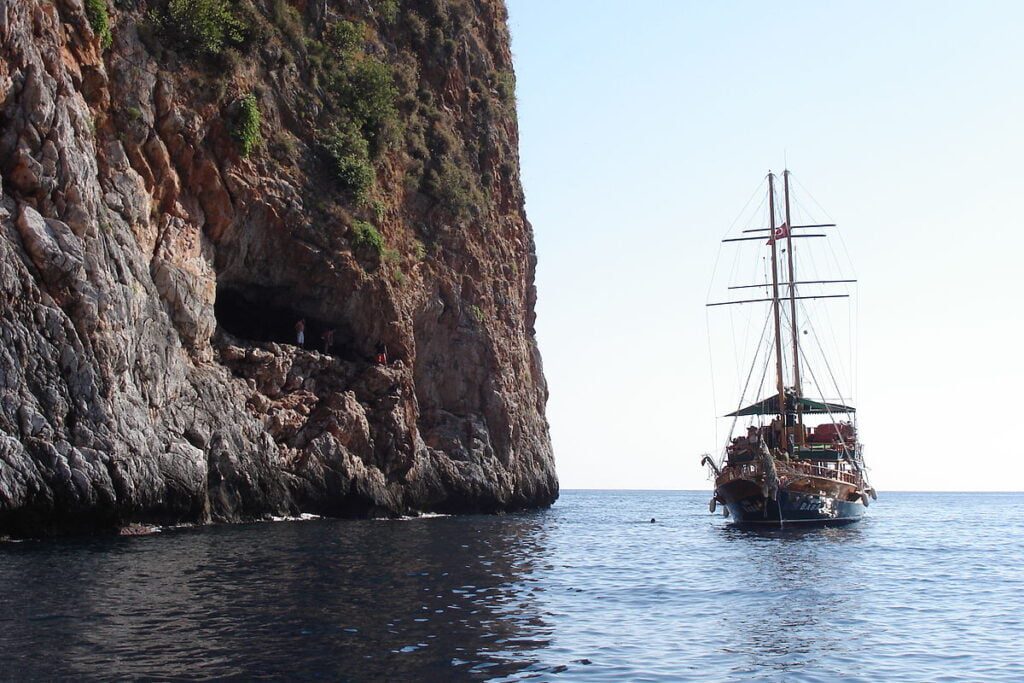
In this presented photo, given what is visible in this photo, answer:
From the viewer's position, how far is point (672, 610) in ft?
58.3

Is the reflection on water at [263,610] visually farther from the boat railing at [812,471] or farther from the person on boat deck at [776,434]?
the person on boat deck at [776,434]

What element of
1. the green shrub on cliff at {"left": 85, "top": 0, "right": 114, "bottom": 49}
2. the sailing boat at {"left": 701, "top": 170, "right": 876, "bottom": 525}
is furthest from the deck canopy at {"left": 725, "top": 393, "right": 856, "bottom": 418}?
the green shrub on cliff at {"left": 85, "top": 0, "right": 114, "bottom": 49}

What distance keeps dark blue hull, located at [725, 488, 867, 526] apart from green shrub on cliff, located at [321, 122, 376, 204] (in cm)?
2048

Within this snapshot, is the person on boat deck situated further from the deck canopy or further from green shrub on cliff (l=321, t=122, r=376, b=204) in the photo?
green shrub on cliff (l=321, t=122, r=376, b=204)

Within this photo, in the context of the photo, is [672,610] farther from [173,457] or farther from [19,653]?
[173,457]

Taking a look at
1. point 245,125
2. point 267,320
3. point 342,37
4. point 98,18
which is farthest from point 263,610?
point 342,37

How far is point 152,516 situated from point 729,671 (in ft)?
66.7

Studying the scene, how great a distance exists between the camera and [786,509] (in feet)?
135

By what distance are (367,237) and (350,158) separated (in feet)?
10.9

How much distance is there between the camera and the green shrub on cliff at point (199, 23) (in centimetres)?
3547

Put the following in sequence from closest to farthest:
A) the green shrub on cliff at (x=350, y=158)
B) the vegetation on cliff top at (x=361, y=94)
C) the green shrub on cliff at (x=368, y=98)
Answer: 1. the vegetation on cliff top at (x=361, y=94)
2. the green shrub on cliff at (x=350, y=158)
3. the green shrub on cliff at (x=368, y=98)

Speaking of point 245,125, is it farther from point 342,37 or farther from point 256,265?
point 342,37

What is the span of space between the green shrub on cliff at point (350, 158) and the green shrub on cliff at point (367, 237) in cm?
115

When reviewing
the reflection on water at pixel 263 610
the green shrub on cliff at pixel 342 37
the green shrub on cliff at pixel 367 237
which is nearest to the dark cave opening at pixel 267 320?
the green shrub on cliff at pixel 367 237
